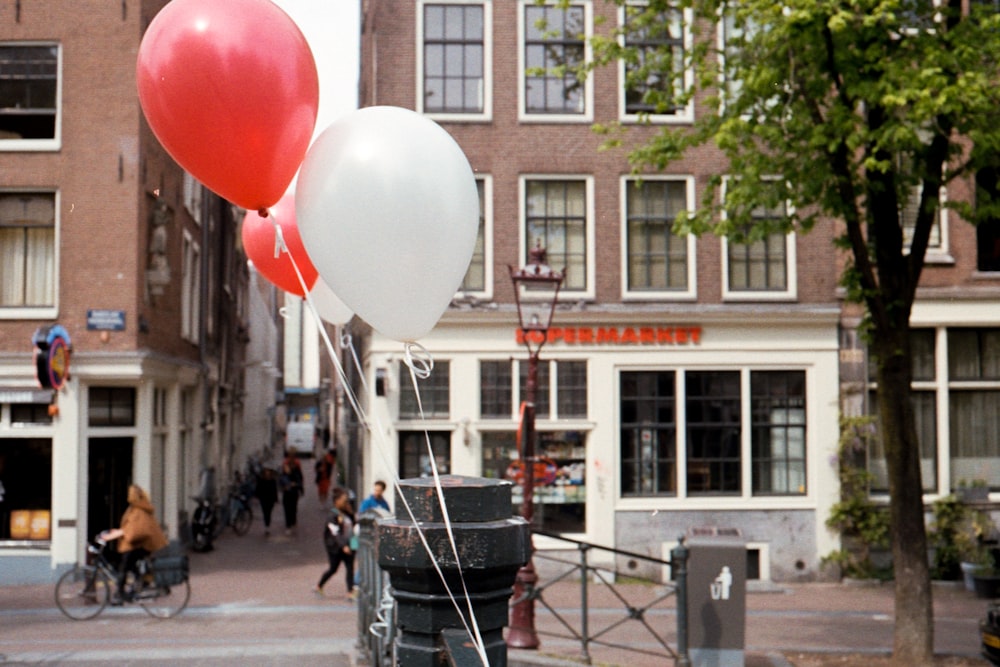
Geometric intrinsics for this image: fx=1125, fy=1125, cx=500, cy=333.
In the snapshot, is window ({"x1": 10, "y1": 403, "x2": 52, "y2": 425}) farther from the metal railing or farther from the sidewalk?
the metal railing

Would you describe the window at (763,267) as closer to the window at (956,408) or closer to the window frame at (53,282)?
the window at (956,408)

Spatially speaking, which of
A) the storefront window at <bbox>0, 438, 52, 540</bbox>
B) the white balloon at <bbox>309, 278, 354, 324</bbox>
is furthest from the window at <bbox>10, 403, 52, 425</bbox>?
the white balloon at <bbox>309, 278, 354, 324</bbox>

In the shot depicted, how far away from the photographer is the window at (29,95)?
17.8 m

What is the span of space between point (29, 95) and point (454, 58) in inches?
269

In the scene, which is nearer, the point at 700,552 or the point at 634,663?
the point at 700,552

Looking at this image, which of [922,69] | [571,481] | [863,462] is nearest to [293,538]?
[571,481]

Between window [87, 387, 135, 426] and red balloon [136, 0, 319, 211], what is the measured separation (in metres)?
15.2

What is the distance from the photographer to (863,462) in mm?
19062

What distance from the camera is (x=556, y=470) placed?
18734mm

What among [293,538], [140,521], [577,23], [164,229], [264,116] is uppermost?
[577,23]

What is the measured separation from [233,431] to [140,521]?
19968mm

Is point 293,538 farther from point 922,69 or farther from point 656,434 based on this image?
point 922,69

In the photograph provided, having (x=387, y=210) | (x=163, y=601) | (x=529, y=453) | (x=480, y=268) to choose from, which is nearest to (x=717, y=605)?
(x=529, y=453)

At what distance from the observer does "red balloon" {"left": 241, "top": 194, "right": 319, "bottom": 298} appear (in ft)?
17.7
